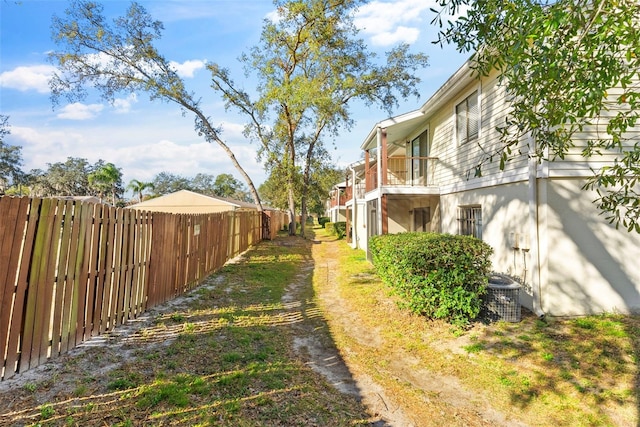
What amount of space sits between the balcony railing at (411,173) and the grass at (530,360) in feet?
19.4

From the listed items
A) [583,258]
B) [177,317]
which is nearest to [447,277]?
[583,258]

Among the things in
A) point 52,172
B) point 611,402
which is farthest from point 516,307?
point 52,172

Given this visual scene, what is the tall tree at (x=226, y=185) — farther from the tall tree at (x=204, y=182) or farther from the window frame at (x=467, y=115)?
the window frame at (x=467, y=115)

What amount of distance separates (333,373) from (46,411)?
295 cm

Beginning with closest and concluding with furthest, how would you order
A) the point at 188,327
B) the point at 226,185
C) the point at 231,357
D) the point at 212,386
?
the point at 212,386 → the point at 231,357 → the point at 188,327 → the point at 226,185

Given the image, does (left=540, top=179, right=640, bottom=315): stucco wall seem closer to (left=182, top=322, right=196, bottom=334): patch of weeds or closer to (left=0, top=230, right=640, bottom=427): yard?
(left=0, top=230, right=640, bottom=427): yard

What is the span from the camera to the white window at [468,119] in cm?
866

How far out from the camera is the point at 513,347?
4.87m

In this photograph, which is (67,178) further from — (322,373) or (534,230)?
(534,230)

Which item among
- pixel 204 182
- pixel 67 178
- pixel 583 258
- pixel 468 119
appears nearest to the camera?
pixel 583 258

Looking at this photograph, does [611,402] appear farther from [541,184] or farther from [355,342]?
[541,184]

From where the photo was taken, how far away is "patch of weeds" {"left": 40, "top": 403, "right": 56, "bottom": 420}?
2854 millimetres

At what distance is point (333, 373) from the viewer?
4.27 m

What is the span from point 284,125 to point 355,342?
20.3 metres
